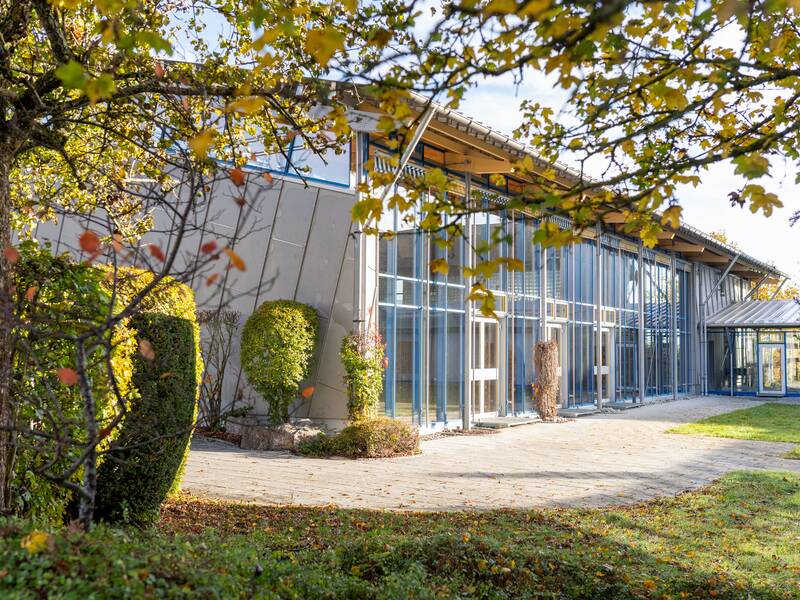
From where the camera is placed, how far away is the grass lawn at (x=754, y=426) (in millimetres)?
15922

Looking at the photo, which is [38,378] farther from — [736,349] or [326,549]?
[736,349]

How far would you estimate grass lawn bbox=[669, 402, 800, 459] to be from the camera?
52.2 ft

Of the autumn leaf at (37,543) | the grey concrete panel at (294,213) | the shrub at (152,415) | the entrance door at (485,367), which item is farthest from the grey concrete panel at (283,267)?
the autumn leaf at (37,543)

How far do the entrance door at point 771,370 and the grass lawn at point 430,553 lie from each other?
24.6 meters

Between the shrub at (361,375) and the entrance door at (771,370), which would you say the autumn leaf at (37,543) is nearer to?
the shrub at (361,375)

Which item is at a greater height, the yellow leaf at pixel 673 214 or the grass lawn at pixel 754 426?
the yellow leaf at pixel 673 214

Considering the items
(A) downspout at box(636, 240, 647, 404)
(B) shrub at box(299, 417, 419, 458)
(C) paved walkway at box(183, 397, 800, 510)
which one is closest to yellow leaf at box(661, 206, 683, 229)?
(C) paved walkway at box(183, 397, 800, 510)

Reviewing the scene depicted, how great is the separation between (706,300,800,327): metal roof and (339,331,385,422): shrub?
2419 centimetres

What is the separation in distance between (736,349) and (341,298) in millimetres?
24984

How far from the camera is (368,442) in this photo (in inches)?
468

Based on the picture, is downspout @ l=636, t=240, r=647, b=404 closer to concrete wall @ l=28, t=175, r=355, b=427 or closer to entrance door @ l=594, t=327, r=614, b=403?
entrance door @ l=594, t=327, r=614, b=403

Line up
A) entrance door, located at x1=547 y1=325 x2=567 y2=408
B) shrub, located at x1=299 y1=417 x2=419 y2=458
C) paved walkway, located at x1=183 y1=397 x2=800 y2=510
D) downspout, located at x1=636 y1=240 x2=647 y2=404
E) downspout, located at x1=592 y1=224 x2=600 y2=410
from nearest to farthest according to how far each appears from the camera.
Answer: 1. paved walkway, located at x1=183 y1=397 x2=800 y2=510
2. shrub, located at x1=299 y1=417 x2=419 y2=458
3. entrance door, located at x1=547 y1=325 x2=567 y2=408
4. downspout, located at x1=592 y1=224 x2=600 y2=410
5. downspout, located at x1=636 y1=240 x2=647 y2=404

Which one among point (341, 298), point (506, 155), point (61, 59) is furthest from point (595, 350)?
point (61, 59)

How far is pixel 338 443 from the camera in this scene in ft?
39.5
